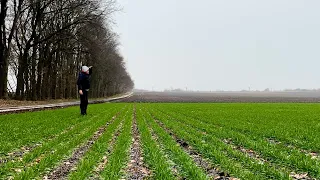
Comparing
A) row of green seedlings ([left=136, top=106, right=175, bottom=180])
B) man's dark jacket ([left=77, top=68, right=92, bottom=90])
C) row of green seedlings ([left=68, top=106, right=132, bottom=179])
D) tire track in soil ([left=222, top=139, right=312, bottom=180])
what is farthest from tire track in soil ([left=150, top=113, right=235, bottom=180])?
man's dark jacket ([left=77, top=68, right=92, bottom=90])

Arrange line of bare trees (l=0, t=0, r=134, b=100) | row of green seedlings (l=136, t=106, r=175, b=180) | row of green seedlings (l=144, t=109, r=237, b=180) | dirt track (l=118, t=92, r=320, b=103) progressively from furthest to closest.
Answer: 1. dirt track (l=118, t=92, r=320, b=103)
2. line of bare trees (l=0, t=0, r=134, b=100)
3. row of green seedlings (l=144, t=109, r=237, b=180)
4. row of green seedlings (l=136, t=106, r=175, b=180)

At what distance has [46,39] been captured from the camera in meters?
32.1

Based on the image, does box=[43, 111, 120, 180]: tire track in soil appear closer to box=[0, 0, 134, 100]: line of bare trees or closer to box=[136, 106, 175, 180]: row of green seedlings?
box=[136, 106, 175, 180]: row of green seedlings

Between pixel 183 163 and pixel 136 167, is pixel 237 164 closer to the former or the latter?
pixel 183 163

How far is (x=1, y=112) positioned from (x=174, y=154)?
16366 mm

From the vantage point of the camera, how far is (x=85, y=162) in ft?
21.0

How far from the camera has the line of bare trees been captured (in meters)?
31.2

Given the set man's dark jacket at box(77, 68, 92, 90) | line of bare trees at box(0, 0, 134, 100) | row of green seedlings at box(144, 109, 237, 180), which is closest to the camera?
row of green seedlings at box(144, 109, 237, 180)

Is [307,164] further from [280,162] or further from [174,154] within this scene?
[174,154]

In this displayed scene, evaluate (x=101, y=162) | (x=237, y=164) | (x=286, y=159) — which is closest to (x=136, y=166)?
(x=101, y=162)

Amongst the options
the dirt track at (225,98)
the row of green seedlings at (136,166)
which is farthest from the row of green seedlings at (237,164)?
the dirt track at (225,98)

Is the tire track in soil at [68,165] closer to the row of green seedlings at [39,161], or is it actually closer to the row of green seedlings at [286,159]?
the row of green seedlings at [39,161]

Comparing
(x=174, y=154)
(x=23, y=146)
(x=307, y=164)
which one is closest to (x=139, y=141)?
(x=174, y=154)

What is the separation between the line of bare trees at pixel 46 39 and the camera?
31.2m
